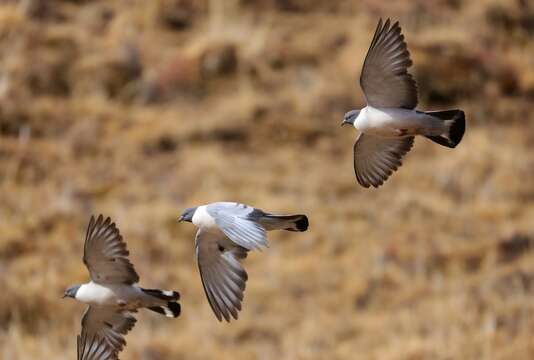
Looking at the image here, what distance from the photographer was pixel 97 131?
10.0 meters

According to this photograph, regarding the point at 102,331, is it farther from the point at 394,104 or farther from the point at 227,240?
the point at 394,104

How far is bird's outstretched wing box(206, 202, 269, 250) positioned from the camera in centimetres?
362

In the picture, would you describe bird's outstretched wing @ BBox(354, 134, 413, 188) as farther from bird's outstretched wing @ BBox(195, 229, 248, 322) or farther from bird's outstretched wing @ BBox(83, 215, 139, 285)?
bird's outstretched wing @ BBox(83, 215, 139, 285)

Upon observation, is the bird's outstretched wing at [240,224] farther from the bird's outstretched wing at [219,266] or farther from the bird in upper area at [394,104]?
the bird in upper area at [394,104]

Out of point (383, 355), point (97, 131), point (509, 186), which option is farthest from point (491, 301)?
point (97, 131)

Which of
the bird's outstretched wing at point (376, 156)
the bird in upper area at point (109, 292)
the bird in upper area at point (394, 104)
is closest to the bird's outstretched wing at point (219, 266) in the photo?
the bird in upper area at point (109, 292)

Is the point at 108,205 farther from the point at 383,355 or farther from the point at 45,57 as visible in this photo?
the point at 383,355

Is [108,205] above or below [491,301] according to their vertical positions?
above

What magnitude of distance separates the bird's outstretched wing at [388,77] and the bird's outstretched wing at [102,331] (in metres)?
1.29

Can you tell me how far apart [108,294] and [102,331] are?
31 centimetres

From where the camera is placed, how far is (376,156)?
4227 millimetres

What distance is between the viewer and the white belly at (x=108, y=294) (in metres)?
4.25

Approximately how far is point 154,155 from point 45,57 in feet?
4.39

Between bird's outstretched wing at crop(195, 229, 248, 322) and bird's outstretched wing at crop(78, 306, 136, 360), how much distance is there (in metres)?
0.41
